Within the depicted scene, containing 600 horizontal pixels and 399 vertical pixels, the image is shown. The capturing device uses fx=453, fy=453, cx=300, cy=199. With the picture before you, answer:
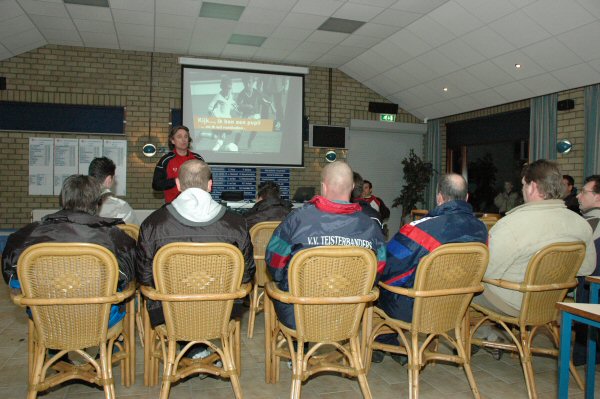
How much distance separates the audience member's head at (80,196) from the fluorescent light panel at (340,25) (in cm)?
515

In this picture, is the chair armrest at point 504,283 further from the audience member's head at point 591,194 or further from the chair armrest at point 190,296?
the chair armrest at point 190,296

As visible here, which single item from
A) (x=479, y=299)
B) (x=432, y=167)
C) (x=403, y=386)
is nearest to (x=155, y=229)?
(x=403, y=386)

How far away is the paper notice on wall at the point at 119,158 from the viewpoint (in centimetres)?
779

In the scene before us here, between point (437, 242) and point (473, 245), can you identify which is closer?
point (473, 245)

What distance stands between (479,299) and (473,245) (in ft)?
2.45

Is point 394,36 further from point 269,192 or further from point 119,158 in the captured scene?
point 119,158

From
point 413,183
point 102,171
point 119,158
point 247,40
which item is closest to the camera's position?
point 102,171

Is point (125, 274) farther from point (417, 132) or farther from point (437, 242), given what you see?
point (417, 132)

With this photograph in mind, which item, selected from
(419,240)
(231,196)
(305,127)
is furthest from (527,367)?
(305,127)

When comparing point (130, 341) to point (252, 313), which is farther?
point (252, 313)

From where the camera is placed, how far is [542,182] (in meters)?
2.64

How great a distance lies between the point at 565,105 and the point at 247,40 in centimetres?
500

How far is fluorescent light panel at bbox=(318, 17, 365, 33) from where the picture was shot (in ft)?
21.6

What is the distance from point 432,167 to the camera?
959 centimetres
